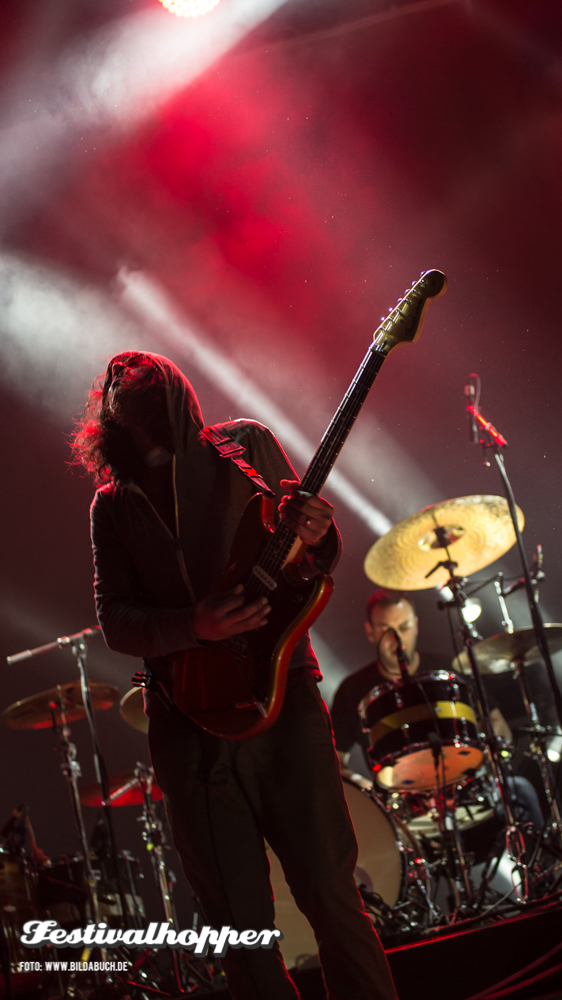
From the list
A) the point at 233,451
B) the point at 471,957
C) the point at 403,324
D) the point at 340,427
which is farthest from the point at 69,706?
the point at 403,324

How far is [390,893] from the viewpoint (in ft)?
12.3

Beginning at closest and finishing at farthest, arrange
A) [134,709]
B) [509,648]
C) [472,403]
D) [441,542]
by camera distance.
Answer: [472,403] → [441,542] → [509,648] → [134,709]

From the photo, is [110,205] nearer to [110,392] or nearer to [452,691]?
[110,392]

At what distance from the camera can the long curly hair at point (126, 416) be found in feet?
6.81

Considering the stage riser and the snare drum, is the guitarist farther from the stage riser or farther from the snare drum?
the snare drum

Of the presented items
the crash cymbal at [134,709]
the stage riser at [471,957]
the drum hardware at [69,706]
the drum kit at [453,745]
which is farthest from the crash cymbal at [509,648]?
the drum hardware at [69,706]

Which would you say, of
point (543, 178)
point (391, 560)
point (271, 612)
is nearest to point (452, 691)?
point (391, 560)

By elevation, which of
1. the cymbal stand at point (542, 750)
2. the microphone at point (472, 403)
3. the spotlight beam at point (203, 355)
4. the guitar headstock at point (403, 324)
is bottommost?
the cymbal stand at point (542, 750)

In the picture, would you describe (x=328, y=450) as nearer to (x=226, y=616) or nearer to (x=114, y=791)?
(x=226, y=616)

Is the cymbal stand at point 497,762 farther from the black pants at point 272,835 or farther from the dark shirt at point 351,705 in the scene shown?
the black pants at point 272,835

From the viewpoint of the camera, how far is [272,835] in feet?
5.48

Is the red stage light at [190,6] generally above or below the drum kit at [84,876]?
above

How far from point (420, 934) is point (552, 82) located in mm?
3785

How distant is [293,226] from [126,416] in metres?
2.13
